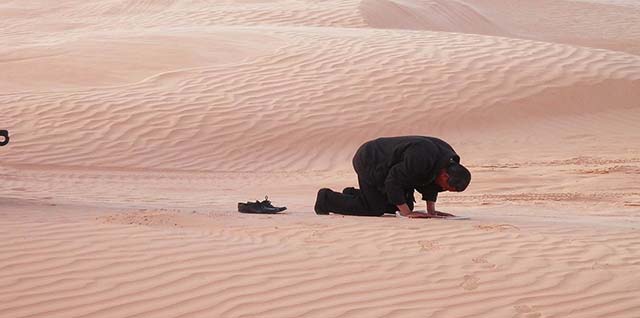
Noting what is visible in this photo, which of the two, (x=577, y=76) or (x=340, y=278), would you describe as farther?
(x=577, y=76)

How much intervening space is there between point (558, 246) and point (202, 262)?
7.46 ft

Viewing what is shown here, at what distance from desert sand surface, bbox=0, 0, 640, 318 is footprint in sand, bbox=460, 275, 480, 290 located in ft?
0.05

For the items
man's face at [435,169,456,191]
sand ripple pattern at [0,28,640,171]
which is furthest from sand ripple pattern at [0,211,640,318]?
sand ripple pattern at [0,28,640,171]

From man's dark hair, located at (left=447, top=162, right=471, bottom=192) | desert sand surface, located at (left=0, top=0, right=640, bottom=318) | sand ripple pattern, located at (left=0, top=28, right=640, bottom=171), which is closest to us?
desert sand surface, located at (left=0, top=0, right=640, bottom=318)

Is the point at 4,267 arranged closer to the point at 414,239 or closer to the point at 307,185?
the point at 414,239

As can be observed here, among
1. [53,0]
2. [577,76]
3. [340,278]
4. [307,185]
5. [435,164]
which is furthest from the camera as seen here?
[53,0]

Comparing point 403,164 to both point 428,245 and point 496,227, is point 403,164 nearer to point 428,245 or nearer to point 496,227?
point 496,227

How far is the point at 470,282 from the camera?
5.80 metres

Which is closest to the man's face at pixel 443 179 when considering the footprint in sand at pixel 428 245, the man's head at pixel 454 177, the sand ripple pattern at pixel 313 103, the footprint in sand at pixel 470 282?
the man's head at pixel 454 177

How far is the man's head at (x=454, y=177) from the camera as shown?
729cm

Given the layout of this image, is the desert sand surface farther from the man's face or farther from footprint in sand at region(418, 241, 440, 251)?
the man's face

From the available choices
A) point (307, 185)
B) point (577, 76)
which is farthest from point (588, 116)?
point (307, 185)

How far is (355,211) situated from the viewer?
26.9 ft

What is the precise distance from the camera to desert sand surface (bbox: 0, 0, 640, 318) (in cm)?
559
